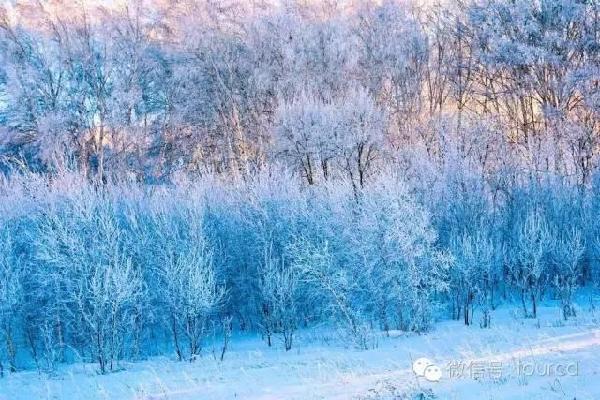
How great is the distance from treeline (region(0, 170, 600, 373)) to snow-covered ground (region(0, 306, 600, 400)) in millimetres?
1162

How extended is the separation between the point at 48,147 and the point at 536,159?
23.7 meters

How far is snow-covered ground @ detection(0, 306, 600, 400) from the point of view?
9562 mm

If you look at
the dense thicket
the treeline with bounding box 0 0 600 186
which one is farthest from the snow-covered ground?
the treeline with bounding box 0 0 600 186

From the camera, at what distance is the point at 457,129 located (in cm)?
2853

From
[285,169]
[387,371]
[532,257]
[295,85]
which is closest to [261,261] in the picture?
[285,169]

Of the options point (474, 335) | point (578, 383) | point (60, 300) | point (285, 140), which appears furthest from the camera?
point (285, 140)

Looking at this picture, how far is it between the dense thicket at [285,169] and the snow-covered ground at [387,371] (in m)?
1.47

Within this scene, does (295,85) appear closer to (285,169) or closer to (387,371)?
(285,169)

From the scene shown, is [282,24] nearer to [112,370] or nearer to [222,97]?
[222,97]

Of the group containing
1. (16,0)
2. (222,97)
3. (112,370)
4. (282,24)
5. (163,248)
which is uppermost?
(16,0)

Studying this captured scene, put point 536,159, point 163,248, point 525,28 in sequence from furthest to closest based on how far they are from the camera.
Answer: point 525,28 → point 536,159 → point 163,248

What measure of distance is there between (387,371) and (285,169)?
50.1 ft

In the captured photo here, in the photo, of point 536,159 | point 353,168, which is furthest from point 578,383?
point 353,168

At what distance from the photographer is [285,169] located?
87.1 ft
